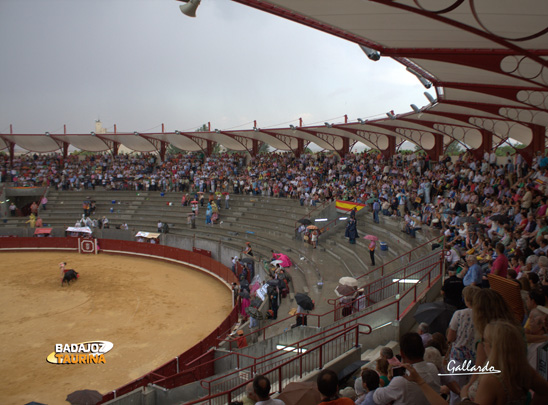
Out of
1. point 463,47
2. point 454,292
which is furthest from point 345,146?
point 454,292

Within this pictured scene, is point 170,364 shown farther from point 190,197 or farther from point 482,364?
point 190,197

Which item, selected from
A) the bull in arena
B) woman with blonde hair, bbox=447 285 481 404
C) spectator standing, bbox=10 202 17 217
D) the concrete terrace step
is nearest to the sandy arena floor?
the bull in arena

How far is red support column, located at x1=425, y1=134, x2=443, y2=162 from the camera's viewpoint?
27380 mm

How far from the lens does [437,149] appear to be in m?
27.7

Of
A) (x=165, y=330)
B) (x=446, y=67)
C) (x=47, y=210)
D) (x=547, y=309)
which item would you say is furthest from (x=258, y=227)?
(x=547, y=309)

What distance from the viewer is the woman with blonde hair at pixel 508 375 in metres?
2.90

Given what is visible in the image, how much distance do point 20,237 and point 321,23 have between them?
28.6 m

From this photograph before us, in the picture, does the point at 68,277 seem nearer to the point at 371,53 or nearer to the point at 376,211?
the point at 376,211

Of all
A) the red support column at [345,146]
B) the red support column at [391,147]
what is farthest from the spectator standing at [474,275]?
the red support column at [345,146]

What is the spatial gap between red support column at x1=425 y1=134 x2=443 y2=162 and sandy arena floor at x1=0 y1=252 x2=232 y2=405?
661 inches

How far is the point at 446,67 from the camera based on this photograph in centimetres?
1093

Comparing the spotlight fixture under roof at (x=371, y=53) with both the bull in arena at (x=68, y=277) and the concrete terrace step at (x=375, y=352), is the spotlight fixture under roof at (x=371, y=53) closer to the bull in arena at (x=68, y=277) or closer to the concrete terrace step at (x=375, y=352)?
the concrete terrace step at (x=375, y=352)

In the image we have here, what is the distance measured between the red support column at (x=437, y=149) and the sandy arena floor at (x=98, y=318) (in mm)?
16786

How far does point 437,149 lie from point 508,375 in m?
26.9
